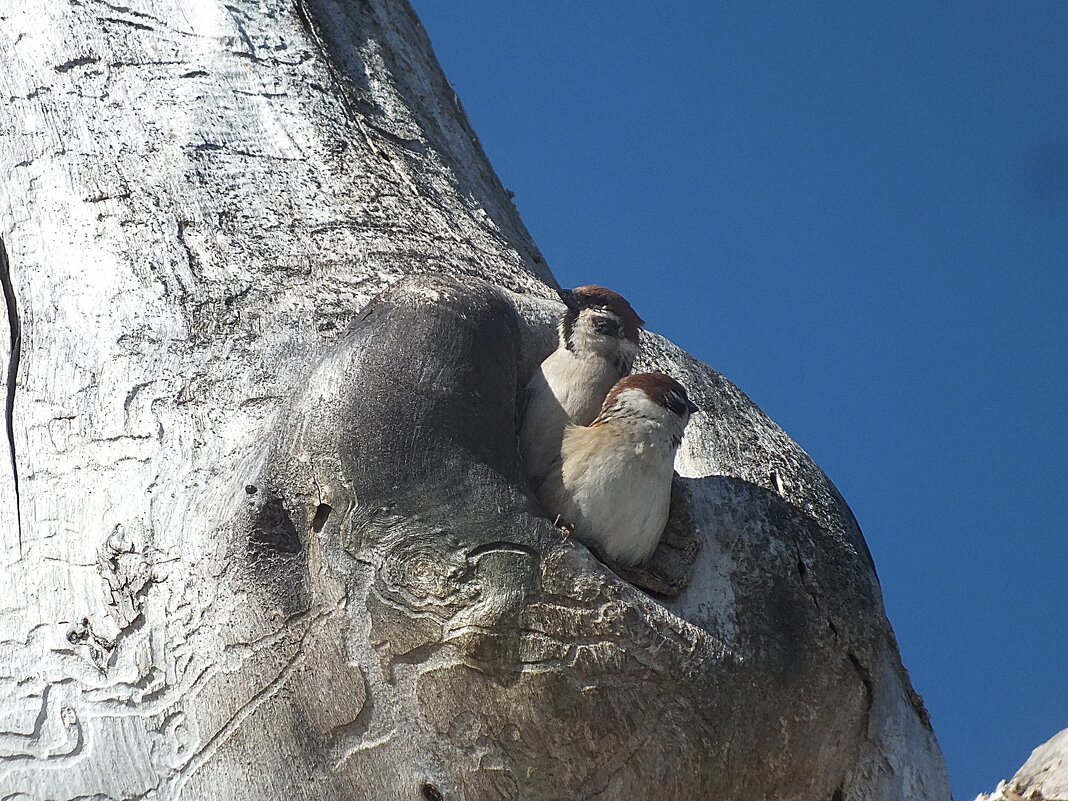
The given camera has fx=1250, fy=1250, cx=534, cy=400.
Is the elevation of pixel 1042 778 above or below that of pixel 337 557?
above

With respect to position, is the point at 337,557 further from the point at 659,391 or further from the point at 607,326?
the point at 607,326

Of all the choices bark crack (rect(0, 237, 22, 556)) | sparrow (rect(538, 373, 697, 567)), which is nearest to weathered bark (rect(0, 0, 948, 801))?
bark crack (rect(0, 237, 22, 556))

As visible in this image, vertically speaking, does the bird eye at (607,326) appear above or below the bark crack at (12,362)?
above

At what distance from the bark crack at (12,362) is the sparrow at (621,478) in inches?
42.0

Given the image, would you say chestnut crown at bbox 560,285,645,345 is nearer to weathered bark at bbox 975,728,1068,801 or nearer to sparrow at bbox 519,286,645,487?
sparrow at bbox 519,286,645,487

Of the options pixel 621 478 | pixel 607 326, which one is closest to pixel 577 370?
pixel 607 326

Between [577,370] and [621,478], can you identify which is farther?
[577,370]

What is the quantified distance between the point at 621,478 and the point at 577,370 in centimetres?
37

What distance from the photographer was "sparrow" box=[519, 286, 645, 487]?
8.34 ft

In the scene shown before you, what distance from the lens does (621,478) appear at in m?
2.37

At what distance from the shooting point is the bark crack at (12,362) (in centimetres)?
253

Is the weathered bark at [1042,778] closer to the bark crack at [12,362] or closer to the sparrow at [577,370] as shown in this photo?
→ the sparrow at [577,370]

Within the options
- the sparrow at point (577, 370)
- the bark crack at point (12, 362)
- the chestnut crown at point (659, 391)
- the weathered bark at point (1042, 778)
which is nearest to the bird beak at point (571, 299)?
the sparrow at point (577, 370)

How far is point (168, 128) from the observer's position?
300 centimetres
